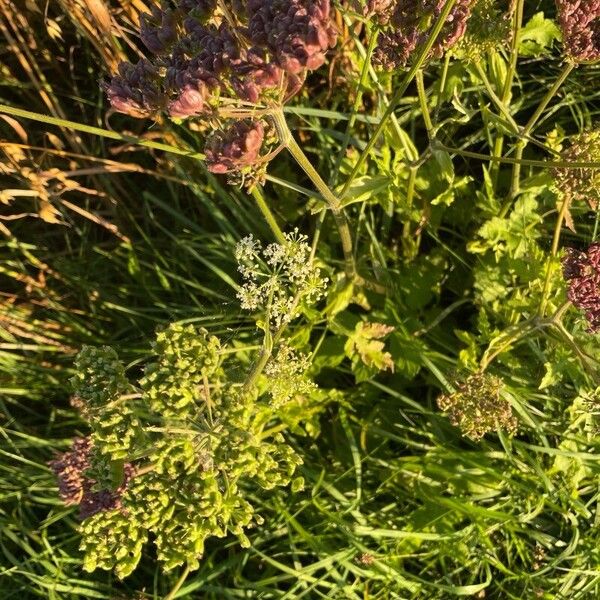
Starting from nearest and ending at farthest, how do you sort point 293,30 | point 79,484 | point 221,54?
1. point 293,30
2. point 221,54
3. point 79,484

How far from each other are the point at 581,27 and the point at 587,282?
845 millimetres

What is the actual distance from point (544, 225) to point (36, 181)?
2.48m

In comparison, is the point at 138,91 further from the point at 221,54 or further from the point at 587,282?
the point at 587,282

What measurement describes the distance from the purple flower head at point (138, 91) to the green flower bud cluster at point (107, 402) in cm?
83

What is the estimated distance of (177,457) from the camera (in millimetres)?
1985

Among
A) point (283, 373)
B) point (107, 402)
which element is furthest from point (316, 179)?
point (107, 402)

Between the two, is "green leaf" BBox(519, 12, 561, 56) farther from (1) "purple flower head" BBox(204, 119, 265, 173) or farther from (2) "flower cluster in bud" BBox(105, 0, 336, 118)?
(1) "purple flower head" BBox(204, 119, 265, 173)

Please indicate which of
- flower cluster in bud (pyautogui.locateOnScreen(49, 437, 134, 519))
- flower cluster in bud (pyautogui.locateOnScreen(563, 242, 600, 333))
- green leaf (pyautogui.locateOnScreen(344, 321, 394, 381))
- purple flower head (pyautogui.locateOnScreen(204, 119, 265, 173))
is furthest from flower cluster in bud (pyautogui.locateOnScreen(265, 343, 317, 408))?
flower cluster in bud (pyautogui.locateOnScreen(563, 242, 600, 333))

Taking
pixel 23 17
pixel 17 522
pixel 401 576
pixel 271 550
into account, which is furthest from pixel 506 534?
pixel 23 17

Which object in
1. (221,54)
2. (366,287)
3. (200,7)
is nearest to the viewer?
(221,54)

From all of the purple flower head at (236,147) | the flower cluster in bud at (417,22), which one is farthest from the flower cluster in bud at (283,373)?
the flower cluster in bud at (417,22)

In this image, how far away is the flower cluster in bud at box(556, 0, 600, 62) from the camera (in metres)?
2.10

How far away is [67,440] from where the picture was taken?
3457 mm

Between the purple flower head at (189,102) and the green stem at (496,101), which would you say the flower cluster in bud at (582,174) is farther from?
the purple flower head at (189,102)
